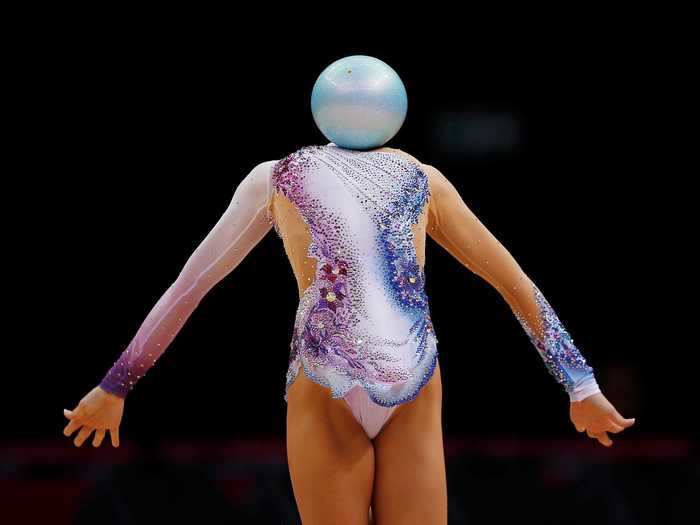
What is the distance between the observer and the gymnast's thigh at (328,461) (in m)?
2.06

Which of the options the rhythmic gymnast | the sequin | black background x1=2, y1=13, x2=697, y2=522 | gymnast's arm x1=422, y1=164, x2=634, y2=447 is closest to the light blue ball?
the rhythmic gymnast

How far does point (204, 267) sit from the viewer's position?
231 centimetres

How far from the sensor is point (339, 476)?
81.1 inches

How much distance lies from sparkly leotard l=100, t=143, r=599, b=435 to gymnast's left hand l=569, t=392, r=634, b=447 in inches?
1.0

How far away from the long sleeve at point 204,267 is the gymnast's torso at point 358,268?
0.23 ft

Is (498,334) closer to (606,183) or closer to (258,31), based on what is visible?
(606,183)

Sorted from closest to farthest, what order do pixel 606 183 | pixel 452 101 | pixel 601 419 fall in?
pixel 601 419
pixel 452 101
pixel 606 183

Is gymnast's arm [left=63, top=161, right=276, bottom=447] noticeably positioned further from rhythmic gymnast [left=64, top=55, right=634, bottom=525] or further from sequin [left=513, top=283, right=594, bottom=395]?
sequin [left=513, top=283, right=594, bottom=395]

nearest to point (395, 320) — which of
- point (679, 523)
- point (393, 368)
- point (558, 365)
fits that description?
point (393, 368)

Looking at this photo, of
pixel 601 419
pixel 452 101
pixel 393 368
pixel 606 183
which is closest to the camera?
pixel 393 368

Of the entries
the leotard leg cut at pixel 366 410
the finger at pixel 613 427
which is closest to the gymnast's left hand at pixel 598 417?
the finger at pixel 613 427

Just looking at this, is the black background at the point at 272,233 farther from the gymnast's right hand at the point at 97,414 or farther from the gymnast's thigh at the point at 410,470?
the gymnast's thigh at the point at 410,470

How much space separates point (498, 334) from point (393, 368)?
8.54ft

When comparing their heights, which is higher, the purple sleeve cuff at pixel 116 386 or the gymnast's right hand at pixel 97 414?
the purple sleeve cuff at pixel 116 386
